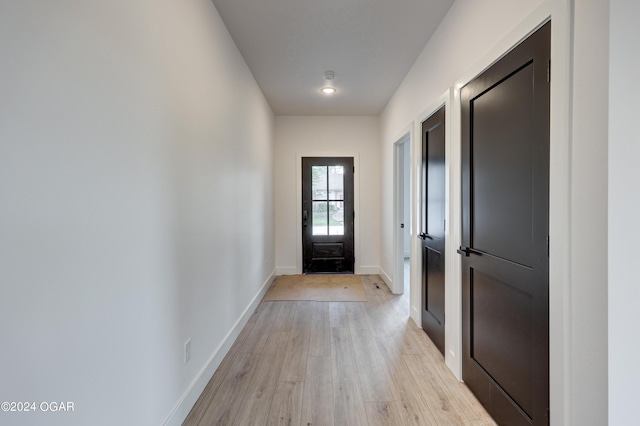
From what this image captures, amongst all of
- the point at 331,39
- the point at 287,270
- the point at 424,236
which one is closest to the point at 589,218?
the point at 424,236

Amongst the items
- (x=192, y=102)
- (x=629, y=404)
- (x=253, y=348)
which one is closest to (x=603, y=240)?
(x=629, y=404)

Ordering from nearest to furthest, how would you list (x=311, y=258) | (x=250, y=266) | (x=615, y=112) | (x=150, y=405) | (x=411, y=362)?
(x=615, y=112), (x=150, y=405), (x=411, y=362), (x=250, y=266), (x=311, y=258)

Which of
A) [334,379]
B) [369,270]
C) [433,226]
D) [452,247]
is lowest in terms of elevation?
[334,379]

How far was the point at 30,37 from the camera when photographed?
776 mm

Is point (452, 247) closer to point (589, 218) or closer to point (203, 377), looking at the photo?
point (589, 218)

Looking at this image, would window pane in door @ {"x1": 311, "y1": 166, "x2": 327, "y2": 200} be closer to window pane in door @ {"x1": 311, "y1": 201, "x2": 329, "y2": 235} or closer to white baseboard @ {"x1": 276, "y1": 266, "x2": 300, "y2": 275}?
window pane in door @ {"x1": 311, "y1": 201, "x2": 329, "y2": 235}

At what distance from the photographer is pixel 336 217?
16.1ft

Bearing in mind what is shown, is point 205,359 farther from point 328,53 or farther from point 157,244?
point 328,53

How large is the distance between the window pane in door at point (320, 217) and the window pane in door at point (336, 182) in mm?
203

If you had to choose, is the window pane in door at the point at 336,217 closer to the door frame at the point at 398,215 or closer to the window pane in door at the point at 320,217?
the window pane in door at the point at 320,217

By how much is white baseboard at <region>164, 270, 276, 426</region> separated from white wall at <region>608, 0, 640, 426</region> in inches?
72.6

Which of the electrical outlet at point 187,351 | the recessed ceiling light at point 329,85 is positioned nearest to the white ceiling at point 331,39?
the recessed ceiling light at point 329,85

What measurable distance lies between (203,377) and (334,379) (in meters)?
0.85

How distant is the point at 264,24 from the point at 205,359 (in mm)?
2500
